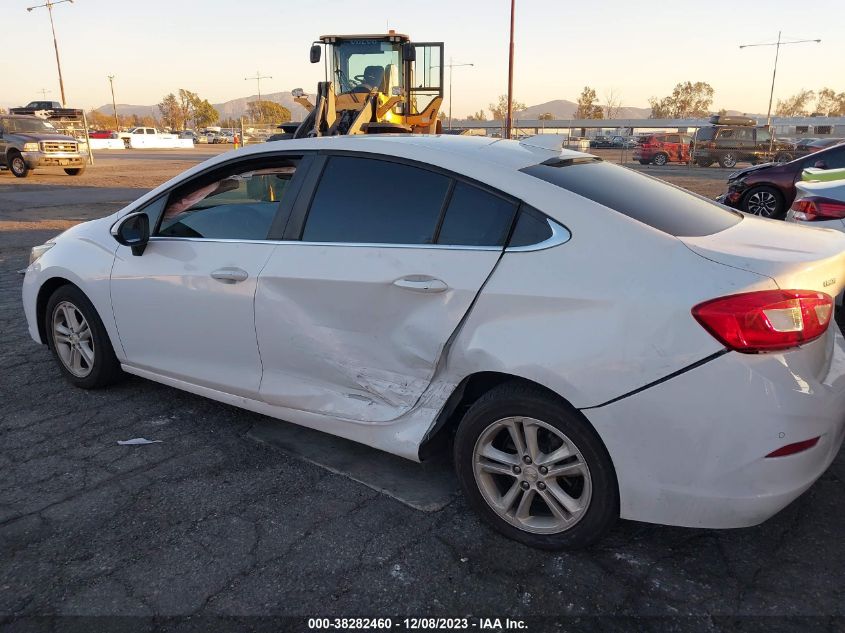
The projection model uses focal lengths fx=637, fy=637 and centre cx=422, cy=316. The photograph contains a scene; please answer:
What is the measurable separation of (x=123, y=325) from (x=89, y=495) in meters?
1.09

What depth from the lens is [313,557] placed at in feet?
8.20

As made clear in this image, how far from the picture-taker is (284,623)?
7.10 feet

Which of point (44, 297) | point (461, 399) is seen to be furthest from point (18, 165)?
point (461, 399)

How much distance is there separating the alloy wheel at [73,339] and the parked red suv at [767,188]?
35.0 ft

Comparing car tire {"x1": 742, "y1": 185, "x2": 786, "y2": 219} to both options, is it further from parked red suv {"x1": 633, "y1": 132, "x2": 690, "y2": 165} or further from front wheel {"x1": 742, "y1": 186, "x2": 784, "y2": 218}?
parked red suv {"x1": 633, "y1": 132, "x2": 690, "y2": 165}

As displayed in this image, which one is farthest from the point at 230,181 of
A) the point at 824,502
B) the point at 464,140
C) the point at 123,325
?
the point at 824,502

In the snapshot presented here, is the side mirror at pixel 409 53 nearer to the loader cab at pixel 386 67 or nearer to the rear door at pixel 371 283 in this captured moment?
the loader cab at pixel 386 67

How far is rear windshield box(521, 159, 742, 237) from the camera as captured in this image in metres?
2.48

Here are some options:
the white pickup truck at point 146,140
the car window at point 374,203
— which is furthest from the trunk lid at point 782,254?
the white pickup truck at point 146,140

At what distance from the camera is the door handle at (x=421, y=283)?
252cm

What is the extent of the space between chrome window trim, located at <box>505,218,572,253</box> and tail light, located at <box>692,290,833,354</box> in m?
0.54

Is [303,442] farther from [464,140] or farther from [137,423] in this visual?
[464,140]

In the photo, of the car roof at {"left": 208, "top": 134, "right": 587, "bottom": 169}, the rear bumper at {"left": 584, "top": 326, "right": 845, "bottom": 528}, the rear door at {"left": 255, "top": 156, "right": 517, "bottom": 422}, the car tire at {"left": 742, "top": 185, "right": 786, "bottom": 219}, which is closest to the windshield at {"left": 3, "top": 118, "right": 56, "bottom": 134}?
the car tire at {"left": 742, "top": 185, "right": 786, "bottom": 219}

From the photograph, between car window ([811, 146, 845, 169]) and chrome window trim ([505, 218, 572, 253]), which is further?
car window ([811, 146, 845, 169])
